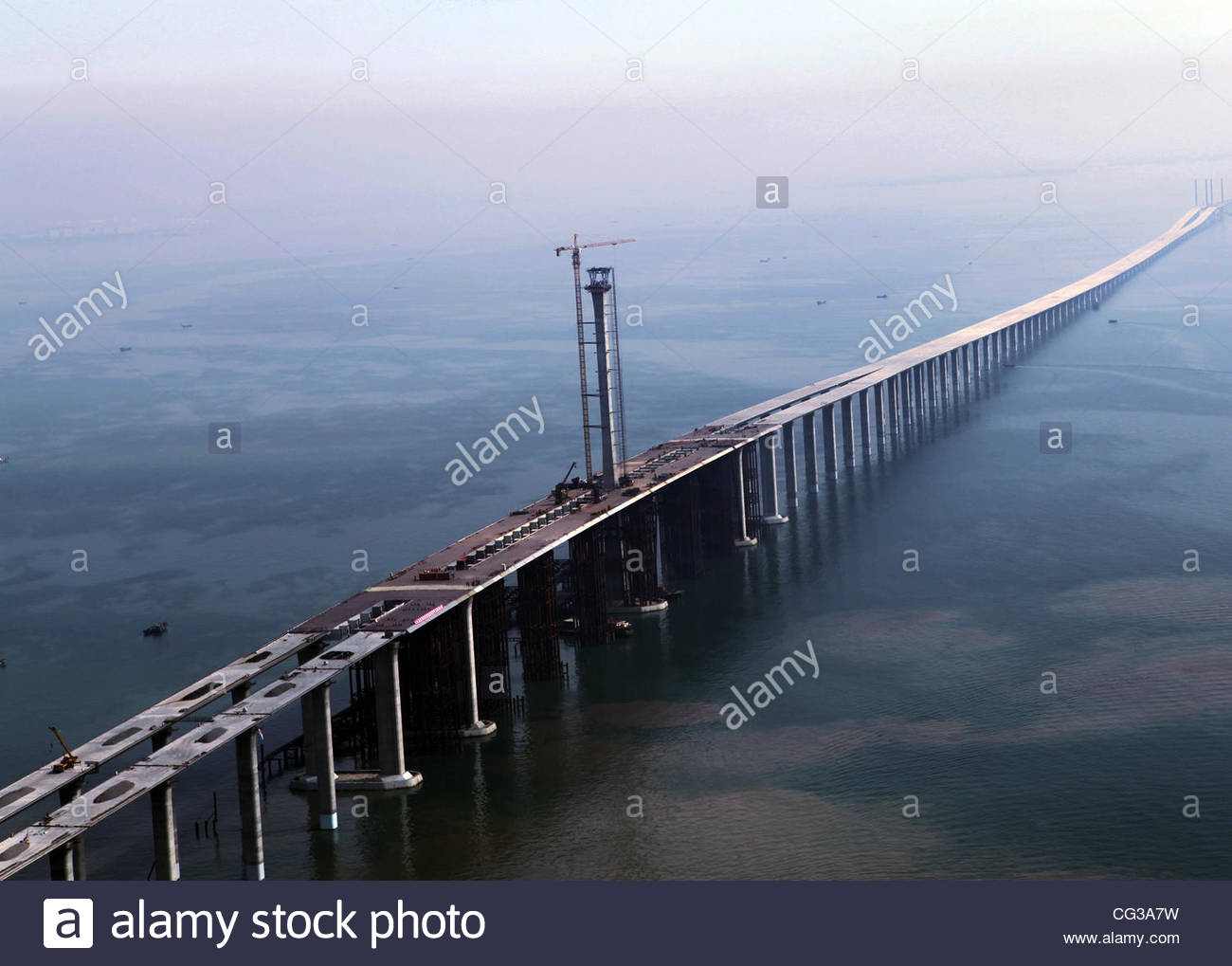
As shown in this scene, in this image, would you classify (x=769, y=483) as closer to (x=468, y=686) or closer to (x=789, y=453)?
(x=789, y=453)

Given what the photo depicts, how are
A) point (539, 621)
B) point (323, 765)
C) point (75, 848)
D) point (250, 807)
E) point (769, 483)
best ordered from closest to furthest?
point (75, 848), point (250, 807), point (323, 765), point (539, 621), point (769, 483)

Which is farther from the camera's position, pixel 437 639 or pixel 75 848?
pixel 437 639

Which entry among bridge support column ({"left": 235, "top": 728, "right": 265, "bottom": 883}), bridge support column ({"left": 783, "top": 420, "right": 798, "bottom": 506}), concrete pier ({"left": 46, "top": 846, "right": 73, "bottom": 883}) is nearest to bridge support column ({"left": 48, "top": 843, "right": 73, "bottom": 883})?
concrete pier ({"left": 46, "top": 846, "right": 73, "bottom": 883})

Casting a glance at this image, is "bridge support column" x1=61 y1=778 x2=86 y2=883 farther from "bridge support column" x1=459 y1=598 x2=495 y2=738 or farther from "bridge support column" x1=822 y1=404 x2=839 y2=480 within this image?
"bridge support column" x1=822 y1=404 x2=839 y2=480

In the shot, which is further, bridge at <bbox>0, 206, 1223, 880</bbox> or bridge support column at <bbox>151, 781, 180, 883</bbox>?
bridge at <bbox>0, 206, 1223, 880</bbox>

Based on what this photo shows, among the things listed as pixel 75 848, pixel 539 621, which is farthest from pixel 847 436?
pixel 75 848

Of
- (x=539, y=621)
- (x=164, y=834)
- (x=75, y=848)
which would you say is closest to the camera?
(x=75, y=848)

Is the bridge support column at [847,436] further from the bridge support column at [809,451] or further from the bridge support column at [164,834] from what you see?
the bridge support column at [164,834]
